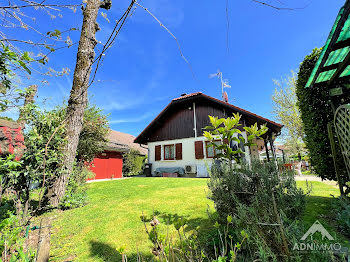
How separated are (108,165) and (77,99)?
36.4 ft

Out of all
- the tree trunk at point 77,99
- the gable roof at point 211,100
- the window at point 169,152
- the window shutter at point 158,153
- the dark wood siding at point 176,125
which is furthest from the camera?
the window shutter at point 158,153

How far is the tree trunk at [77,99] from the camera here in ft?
12.5

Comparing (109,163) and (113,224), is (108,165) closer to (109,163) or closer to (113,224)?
(109,163)

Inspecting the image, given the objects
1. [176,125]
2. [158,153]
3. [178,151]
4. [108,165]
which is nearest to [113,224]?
[178,151]

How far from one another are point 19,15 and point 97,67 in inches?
58.5

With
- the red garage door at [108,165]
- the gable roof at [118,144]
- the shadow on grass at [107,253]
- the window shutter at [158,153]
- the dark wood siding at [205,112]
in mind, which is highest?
the dark wood siding at [205,112]

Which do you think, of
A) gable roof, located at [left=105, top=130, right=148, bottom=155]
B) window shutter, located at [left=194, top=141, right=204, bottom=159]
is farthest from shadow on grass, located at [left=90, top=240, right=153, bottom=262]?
window shutter, located at [left=194, top=141, right=204, bottom=159]

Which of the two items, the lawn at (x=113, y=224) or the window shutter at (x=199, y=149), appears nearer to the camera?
the lawn at (x=113, y=224)

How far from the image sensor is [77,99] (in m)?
4.19

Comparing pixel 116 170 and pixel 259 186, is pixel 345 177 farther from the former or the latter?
pixel 116 170

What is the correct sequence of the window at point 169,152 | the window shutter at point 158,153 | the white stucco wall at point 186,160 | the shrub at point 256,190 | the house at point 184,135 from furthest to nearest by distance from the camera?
the window shutter at point 158,153 → the window at point 169,152 → the house at point 184,135 → the white stucco wall at point 186,160 → the shrub at point 256,190

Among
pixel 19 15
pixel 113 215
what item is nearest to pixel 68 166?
pixel 113 215

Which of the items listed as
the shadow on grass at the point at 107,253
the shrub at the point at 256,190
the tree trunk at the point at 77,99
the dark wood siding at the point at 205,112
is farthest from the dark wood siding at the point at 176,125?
the shadow on grass at the point at 107,253

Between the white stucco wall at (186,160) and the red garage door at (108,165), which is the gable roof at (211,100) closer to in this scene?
the white stucco wall at (186,160)
